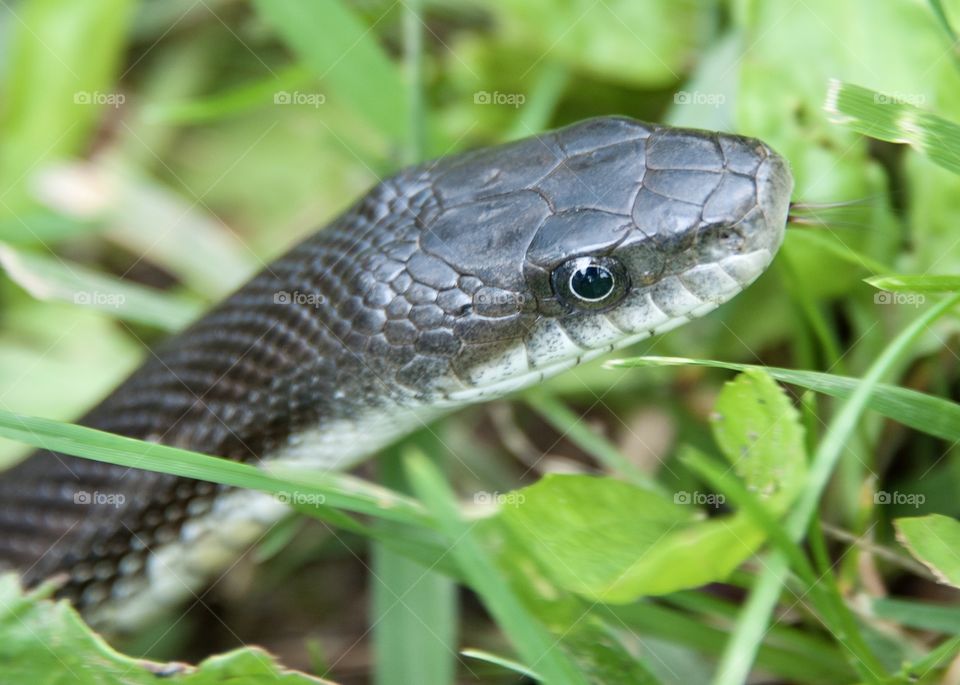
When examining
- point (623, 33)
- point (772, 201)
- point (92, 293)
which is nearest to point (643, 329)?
point (772, 201)

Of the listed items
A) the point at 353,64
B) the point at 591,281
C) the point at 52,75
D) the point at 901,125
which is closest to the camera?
the point at 901,125

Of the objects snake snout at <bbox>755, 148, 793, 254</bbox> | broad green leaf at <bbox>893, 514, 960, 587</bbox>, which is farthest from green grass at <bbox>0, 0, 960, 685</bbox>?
snake snout at <bbox>755, 148, 793, 254</bbox>

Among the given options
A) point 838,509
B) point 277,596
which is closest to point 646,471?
point 838,509

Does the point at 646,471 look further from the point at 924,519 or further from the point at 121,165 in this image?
the point at 121,165

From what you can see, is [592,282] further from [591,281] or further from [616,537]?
[616,537]

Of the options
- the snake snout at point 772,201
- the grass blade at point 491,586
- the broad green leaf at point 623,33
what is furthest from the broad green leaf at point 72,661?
the broad green leaf at point 623,33

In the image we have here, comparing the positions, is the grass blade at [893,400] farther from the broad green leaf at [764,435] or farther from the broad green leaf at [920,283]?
the broad green leaf at [920,283]
